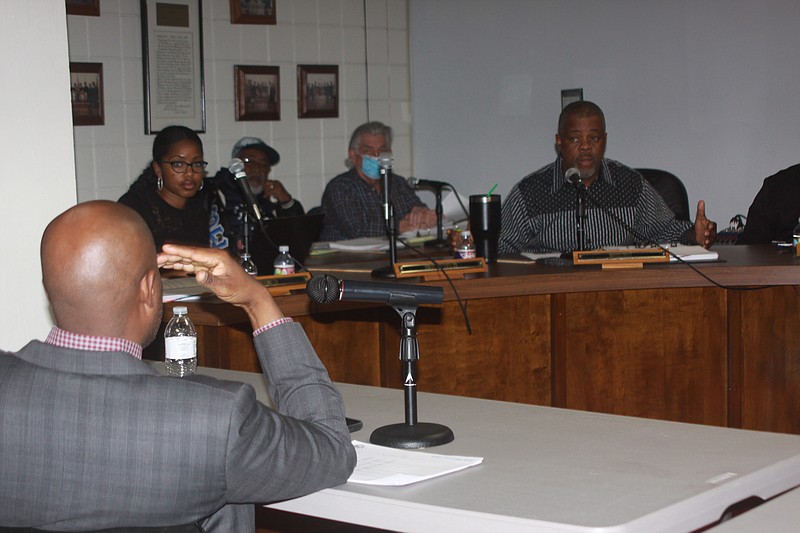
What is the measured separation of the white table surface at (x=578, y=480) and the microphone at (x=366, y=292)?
27 centimetres

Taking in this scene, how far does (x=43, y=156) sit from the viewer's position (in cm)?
235

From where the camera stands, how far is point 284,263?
3389 millimetres

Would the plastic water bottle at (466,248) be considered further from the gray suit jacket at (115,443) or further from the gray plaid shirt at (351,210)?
the gray suit jacket at (115,443)

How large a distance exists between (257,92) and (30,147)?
384cm

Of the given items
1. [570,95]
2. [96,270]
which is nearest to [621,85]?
[570,95]

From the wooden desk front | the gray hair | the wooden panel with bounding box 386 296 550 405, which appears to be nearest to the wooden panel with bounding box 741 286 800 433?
the wooden desk front

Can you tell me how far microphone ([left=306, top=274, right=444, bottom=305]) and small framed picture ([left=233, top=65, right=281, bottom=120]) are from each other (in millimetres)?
4329

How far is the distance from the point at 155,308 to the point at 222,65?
460cm

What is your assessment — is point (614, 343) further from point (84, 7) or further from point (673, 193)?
point (84, 7)

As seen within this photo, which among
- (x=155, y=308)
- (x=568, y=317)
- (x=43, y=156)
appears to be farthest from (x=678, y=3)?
(x=155, y=308)

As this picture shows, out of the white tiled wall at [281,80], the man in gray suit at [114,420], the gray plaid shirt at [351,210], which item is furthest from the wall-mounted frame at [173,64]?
the man in gray suit at [114,420]

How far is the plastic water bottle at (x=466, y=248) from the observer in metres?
3.80

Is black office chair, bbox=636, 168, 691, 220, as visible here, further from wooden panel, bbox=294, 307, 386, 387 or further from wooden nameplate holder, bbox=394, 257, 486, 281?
wooden panel, bbox=294, 307, 386, 387

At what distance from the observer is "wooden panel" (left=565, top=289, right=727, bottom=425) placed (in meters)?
3.48
